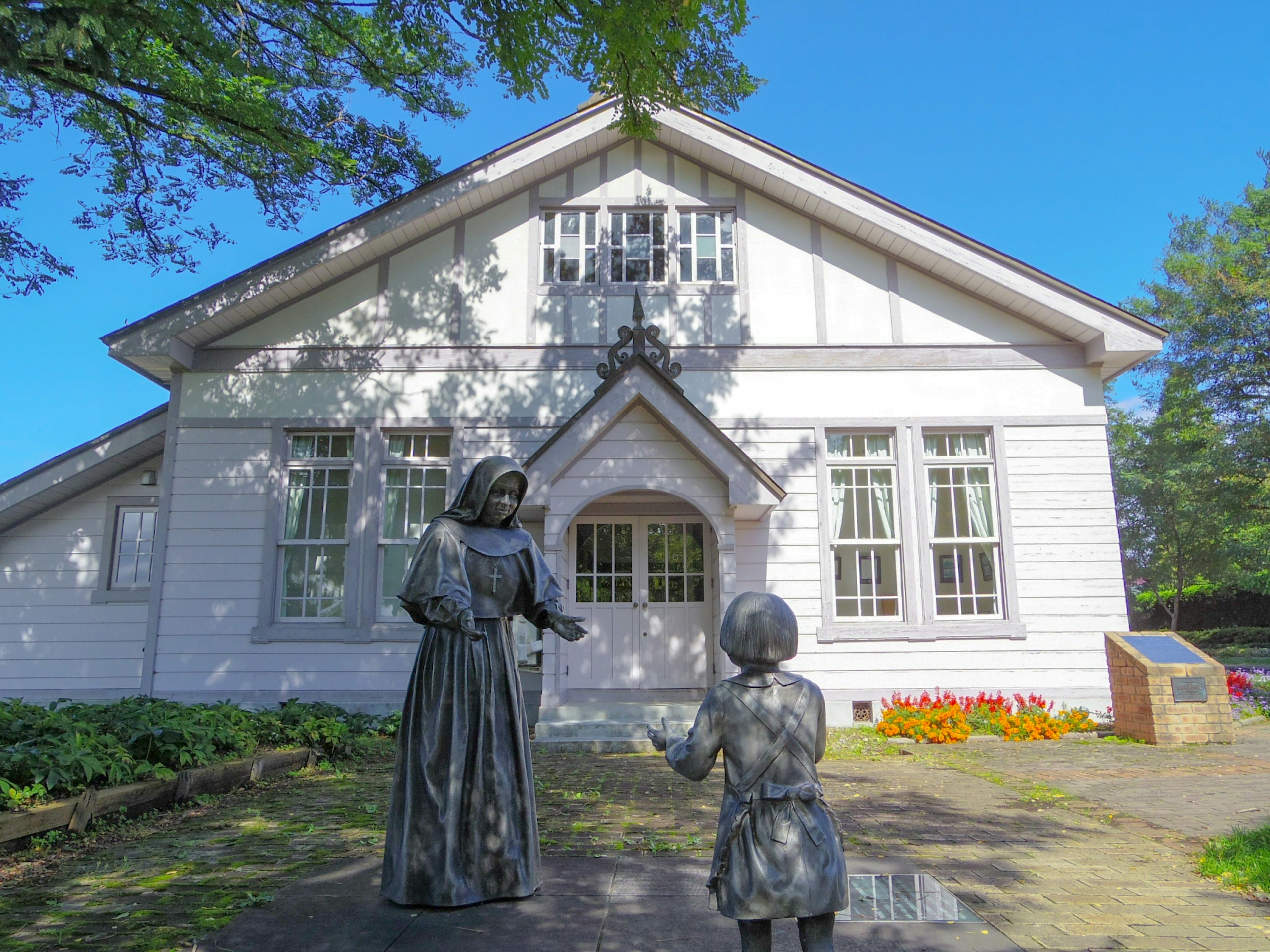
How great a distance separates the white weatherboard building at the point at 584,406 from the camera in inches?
406

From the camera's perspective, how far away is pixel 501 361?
35.8ft

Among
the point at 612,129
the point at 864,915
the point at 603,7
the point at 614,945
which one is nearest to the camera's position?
the point at 614,945

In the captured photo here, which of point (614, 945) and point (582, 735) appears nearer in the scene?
point (614, 945)

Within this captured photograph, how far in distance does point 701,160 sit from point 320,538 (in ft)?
23.8

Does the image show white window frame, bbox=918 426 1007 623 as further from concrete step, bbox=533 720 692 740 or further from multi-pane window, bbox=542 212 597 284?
multi-pane window, bbox=542 212 597 284

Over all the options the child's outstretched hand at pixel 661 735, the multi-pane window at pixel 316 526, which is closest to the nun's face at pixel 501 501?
the child's outstretched hand at pixel 661 735

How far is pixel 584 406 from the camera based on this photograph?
976 cm

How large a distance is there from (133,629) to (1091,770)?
11668mm

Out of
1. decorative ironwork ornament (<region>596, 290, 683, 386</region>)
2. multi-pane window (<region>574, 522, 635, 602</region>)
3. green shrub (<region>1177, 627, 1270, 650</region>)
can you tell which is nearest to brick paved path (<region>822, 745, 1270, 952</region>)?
multi-pane window (<region>574, 522, 635, 602</region>)

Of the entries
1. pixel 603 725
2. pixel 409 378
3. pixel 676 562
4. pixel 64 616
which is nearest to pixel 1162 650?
pixel 676 562

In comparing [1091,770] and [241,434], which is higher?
[241,434]

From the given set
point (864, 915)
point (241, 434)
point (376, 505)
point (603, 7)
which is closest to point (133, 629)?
point (241, 434)

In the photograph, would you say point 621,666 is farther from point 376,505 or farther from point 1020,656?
point 1020,656

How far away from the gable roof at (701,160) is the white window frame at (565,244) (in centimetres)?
61
